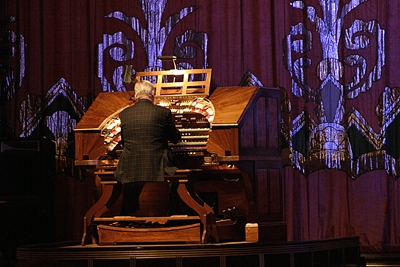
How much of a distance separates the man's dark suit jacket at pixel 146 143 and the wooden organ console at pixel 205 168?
145mm

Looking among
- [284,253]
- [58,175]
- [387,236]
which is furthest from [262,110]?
[58,175]

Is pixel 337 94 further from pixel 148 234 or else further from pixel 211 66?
pixel 148 234

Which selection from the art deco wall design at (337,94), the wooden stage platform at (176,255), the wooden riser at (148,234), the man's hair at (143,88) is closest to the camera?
the wooden stage platform at (176,255)

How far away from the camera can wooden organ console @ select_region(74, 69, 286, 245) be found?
5109mm

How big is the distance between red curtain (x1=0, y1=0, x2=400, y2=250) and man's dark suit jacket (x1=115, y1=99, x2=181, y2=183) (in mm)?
1989

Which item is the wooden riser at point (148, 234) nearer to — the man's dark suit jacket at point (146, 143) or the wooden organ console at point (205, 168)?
the wooden organ console at point (205, 168)

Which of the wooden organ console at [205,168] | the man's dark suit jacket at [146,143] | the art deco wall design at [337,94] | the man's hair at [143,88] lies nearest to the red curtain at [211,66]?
the art deco wall design at [337,94]

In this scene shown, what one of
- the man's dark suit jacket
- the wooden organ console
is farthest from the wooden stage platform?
the man's dark suit jacket

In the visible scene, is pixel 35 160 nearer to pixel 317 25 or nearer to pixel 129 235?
pixel 129 235

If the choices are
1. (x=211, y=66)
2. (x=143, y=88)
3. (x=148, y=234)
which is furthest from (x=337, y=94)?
(x=148, y=234)

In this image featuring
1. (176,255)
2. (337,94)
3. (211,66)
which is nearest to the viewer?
(176,255)

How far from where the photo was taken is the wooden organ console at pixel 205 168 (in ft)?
16.8

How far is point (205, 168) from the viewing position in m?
5.36

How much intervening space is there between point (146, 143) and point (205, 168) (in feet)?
1.67
